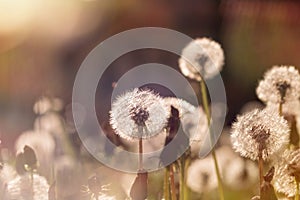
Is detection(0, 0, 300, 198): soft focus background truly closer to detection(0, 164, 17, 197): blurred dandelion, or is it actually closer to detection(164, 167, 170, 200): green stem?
detection(0, 164, 17, 197): blurred dandelion

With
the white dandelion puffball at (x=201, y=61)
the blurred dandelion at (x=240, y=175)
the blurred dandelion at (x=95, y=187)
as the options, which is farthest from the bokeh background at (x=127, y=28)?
the blurred dandelion at (x=95, y=187)

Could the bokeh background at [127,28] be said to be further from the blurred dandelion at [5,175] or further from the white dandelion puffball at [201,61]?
the blurred dandelion at [5,175]

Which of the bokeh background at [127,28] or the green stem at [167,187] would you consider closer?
the green stem at [167,187]

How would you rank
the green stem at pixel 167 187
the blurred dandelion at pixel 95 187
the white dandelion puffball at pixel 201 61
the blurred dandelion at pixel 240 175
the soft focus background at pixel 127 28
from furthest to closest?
the soft focus background at pixel 127 28 → the blurred dandelion at pixel 240 175 → the white dandelion puffball at pixel 201 61 → the green stem at pixel 167 187 → the blurred dandelion at pixel 95 187

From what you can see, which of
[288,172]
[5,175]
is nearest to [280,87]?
[288,172]

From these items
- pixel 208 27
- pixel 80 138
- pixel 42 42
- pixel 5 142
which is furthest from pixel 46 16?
pixel 80 138

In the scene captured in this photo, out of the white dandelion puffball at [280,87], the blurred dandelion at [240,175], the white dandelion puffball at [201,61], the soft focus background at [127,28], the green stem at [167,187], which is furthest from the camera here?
the soft focus background at [127,28]

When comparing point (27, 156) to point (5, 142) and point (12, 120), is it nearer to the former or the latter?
point (5, 142)
